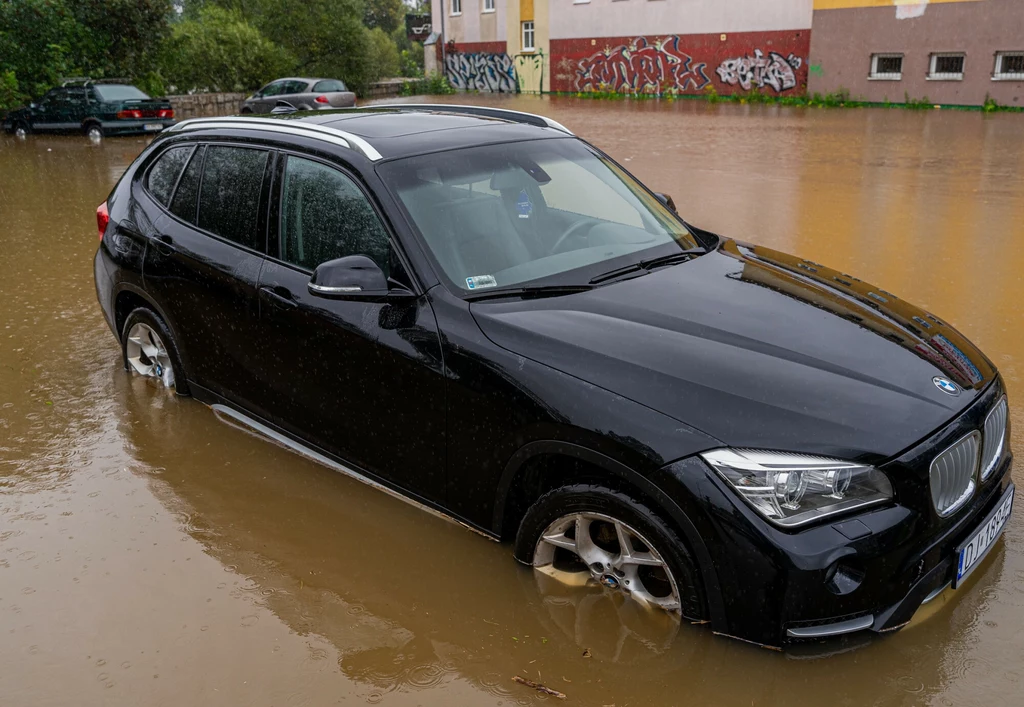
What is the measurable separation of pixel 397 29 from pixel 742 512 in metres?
94.5

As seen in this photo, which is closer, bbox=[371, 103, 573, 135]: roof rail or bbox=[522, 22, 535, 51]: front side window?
bbox=[371, 103, 573, 135]: roof rail

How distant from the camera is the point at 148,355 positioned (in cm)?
563

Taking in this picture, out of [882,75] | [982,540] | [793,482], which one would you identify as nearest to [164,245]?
[793,482]

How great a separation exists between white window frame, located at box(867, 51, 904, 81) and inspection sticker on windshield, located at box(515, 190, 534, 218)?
1034 inches

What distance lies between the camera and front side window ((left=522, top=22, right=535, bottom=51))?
3981cm

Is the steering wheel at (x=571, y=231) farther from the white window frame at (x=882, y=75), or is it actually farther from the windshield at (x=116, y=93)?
the white window frame at (x=882, y=75)

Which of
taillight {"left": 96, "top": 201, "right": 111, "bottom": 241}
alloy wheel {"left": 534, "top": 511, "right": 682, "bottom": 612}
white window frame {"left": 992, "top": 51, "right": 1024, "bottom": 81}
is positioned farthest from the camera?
white window frame {"left": 992, "top": 51, "right": 1024, "bottom": 81}

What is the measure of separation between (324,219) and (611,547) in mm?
1950

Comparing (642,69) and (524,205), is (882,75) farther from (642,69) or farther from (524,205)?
(524,205)

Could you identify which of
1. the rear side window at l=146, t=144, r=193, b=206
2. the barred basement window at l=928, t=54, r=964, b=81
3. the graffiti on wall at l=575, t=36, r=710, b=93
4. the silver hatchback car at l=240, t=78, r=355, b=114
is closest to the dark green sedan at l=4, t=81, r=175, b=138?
the silver hatchback car at l=240, t=78, r=355, b=114

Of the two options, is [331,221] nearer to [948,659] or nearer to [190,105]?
[948,659]

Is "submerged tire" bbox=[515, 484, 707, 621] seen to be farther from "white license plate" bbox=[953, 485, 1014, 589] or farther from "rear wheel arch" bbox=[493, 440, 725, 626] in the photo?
"white license plate" bbox=[953, 485, 1014, 589]

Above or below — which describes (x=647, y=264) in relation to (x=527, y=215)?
below

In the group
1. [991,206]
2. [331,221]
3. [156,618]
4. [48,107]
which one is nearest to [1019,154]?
[991,206]
